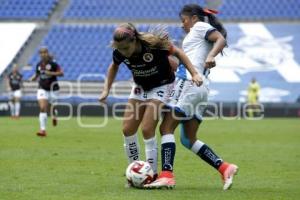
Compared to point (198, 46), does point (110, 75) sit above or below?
below

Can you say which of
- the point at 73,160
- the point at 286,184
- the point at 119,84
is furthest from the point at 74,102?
the point at 286,184

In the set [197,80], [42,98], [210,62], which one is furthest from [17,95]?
[197,80]

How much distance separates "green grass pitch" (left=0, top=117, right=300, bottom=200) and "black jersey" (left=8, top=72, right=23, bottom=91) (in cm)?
1361

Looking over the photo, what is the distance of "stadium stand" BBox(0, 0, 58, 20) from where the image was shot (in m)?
38.9

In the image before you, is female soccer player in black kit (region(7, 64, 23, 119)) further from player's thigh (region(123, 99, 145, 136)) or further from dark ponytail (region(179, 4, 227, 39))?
player's thigh (region(123, 99, 145, 136))

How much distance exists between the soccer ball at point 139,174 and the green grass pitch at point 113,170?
0.16 meters

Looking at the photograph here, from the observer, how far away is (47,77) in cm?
2002

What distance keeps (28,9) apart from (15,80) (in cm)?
748

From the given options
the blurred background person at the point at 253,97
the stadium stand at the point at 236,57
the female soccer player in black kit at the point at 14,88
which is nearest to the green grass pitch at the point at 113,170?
the female soccer player in black kit at the point at 14,88

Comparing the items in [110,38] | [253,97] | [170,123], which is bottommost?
[253,97]

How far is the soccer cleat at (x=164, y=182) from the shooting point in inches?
349

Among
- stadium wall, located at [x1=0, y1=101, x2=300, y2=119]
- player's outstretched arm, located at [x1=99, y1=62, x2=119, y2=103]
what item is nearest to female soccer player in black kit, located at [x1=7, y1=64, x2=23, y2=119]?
stadium wall, located at [x1=0, y1=101, x2=300, y2=119]

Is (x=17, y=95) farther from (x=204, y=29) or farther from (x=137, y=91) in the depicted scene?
A: (x=204, y=29)

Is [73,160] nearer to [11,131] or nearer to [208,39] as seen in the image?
[208,39]
